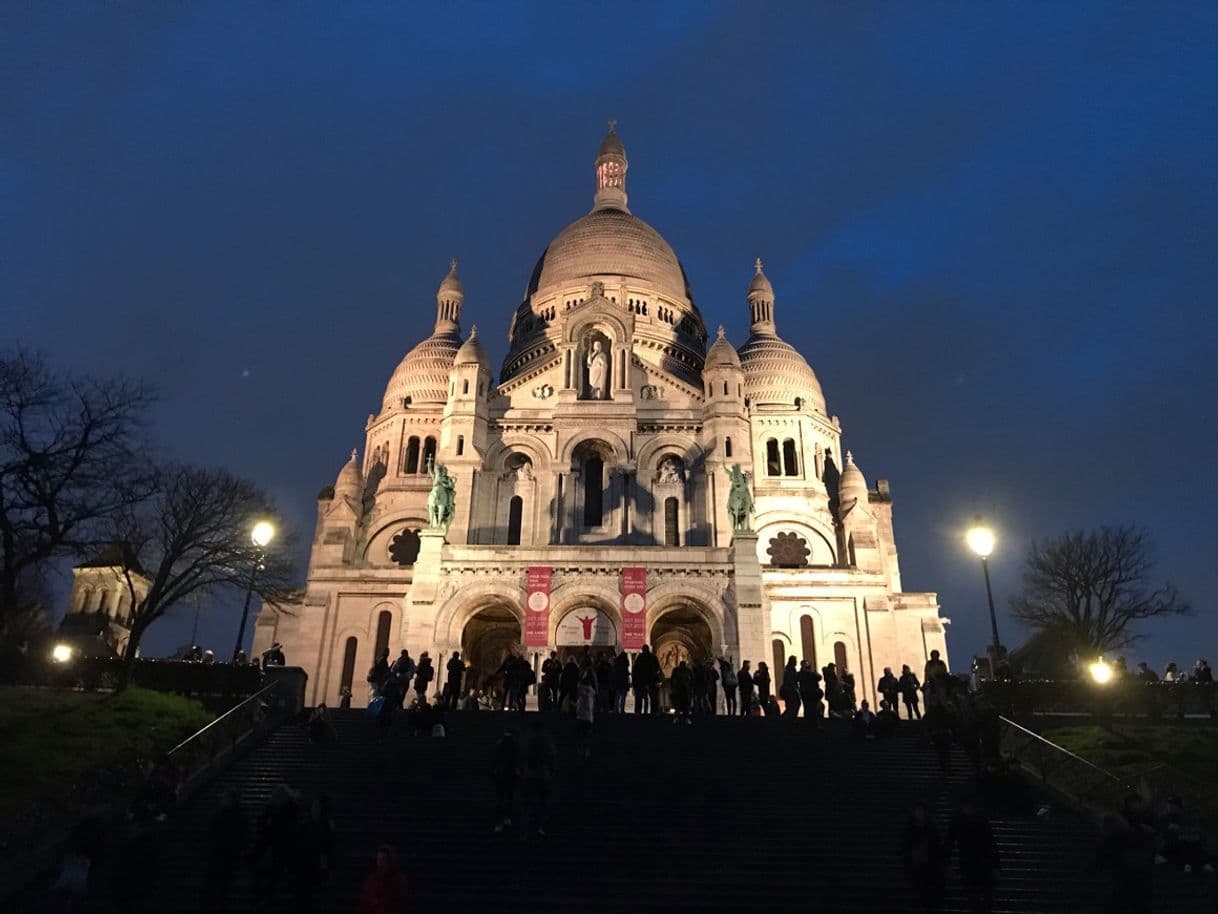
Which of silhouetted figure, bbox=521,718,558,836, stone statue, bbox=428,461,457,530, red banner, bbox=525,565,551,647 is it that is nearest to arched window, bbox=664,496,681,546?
red banner, bbox=525,565,551,647

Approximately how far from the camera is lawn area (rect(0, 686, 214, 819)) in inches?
719

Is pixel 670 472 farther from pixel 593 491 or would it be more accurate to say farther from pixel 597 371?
pixel 597 371

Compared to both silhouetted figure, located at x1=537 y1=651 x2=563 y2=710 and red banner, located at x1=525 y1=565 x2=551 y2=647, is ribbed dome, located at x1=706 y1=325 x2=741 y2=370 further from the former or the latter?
silhouetted figure, located at x1=537 y1=651 x2=563 y2=710

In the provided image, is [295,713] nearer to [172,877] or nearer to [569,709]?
[569,709]

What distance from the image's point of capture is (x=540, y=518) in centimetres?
3922

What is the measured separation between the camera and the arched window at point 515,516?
39656mm

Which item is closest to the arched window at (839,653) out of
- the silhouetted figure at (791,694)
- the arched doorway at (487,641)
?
the arched doorway at (487,641)

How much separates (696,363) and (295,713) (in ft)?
115

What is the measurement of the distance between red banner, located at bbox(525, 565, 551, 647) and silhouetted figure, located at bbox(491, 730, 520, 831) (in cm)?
1820

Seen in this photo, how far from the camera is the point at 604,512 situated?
39562 mm

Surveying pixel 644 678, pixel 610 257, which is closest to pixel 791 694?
pixel 644 678

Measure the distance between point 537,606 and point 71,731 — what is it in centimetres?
1581

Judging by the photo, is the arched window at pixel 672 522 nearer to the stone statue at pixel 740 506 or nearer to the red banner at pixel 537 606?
the stone statue at pixel 740 506

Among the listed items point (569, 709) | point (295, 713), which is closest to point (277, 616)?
point (295, 713)
